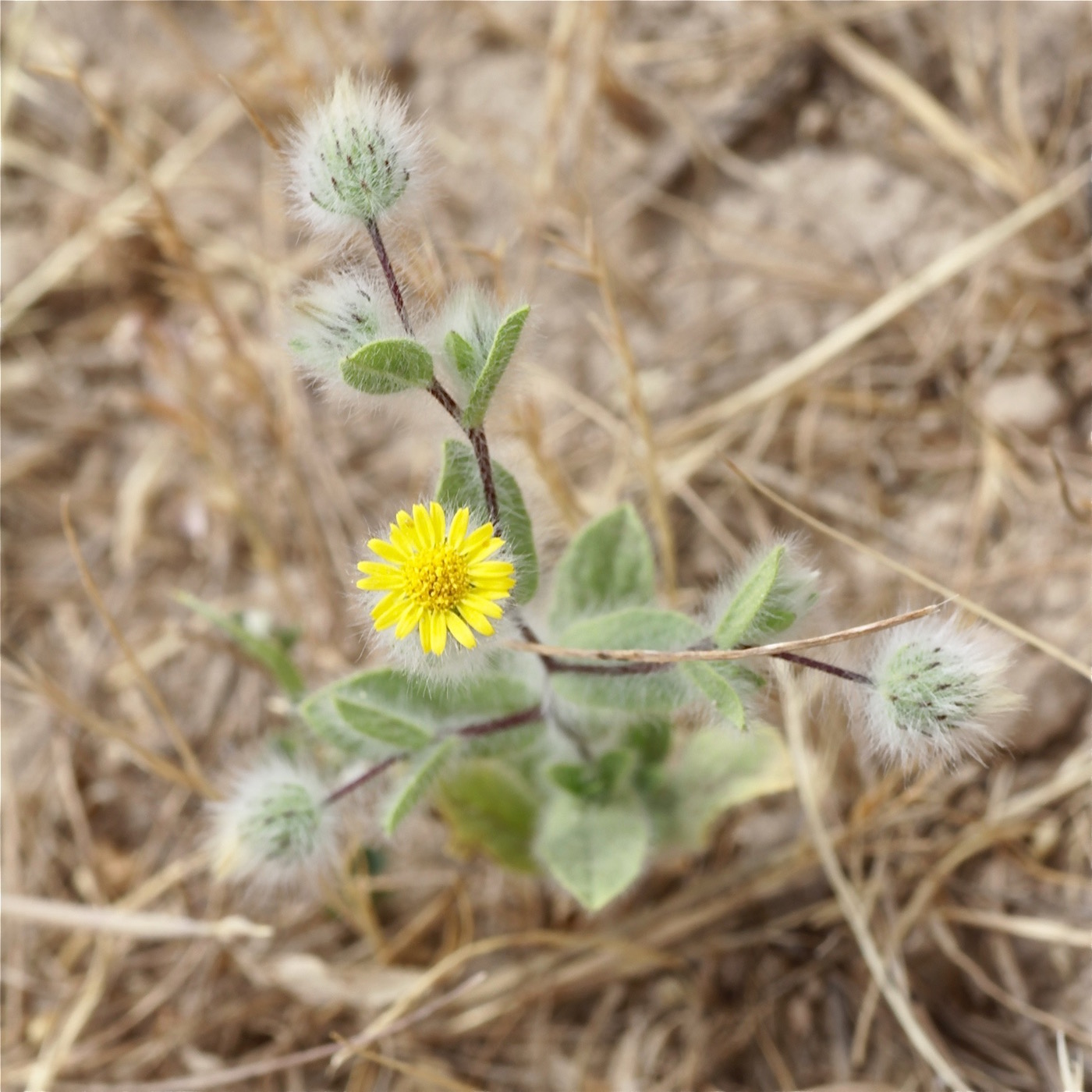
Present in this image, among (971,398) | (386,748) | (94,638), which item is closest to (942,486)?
(971,398)

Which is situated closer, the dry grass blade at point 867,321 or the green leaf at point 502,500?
the green leaf at point 502,500

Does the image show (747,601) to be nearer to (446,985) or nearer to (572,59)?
(446,985)

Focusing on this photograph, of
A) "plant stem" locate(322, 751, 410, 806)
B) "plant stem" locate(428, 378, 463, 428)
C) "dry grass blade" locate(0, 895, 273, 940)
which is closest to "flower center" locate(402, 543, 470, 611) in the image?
"plant stem" locate(428, 378, 463, 428)

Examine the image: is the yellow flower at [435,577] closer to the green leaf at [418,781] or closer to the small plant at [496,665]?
the small plant at [496,665]

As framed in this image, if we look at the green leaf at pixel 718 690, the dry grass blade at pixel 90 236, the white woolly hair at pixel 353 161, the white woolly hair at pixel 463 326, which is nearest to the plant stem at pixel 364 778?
the green leaf at pixel 718 690

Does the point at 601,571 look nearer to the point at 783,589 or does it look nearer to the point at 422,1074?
the point at 783,589
